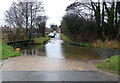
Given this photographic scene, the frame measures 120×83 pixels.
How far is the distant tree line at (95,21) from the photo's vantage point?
17641 millimetres

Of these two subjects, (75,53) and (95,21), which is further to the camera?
(95,21)

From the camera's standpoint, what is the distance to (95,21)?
19391 millimetres

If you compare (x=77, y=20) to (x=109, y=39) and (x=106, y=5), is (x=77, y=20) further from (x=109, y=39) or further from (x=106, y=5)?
Result: (x=109, y=39)

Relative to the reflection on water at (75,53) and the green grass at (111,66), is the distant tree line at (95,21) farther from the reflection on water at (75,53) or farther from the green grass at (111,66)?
the green grass at (111,66)

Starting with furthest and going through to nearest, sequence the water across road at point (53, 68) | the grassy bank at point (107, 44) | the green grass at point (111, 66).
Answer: the grassy bank at point (107, 44) → the green grass at point (111, 66) → the water across road at point (53, 68)

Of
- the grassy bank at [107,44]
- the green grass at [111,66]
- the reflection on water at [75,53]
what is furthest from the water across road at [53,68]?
the grassy bank at [107,44]

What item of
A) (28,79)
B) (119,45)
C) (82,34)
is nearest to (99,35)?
(82,34)

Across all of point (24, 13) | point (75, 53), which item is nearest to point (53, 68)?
point (75, 53)

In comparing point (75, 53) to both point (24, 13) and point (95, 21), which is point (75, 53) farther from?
point (24, 13)

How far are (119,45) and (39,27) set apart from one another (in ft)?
81.8

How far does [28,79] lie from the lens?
4.47 metres

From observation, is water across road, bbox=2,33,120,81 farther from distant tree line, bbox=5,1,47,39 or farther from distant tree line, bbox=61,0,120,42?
distant tree line, bbox=5,1,47,39

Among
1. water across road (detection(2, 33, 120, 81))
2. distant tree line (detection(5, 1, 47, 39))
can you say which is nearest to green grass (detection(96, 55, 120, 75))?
water across road (detection(2, 33, 120, 81))

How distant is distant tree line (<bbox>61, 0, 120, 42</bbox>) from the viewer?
17.6 m
